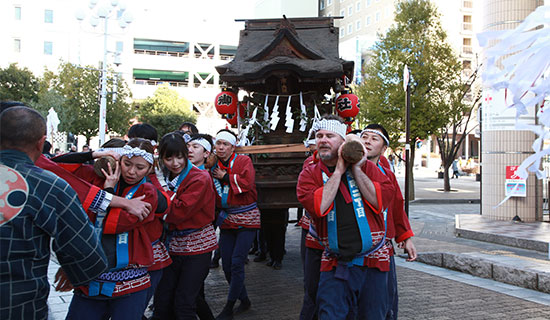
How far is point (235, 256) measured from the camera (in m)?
5.37

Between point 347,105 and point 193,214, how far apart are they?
12.5 feet

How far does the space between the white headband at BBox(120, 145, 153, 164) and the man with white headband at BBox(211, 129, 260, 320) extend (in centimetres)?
219

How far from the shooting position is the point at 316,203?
344 cm

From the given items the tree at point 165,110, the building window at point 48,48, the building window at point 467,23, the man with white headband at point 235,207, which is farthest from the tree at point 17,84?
the building window at point 467,23

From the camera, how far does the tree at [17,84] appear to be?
36.8m

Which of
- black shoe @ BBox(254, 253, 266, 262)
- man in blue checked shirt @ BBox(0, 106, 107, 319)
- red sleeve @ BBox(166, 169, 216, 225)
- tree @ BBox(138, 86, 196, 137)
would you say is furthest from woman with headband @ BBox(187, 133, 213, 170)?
tree @ BBox(138, 86, 196, 137)

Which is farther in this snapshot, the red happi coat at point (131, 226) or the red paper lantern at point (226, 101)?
the red paper lantern at point (226, 101)

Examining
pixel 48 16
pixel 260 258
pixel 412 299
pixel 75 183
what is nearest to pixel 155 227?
pixel 75 183

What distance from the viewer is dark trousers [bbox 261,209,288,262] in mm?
7352

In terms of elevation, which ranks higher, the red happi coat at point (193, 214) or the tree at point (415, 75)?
the tree at point (415, 75)

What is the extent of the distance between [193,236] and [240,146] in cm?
244

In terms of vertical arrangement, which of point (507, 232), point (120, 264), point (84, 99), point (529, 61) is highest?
point (84, 99)

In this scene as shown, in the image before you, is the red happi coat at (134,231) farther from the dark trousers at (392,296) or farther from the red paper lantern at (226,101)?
the red paper lantern at (226,101)

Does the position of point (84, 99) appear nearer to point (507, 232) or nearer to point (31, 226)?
point (507, 232)
